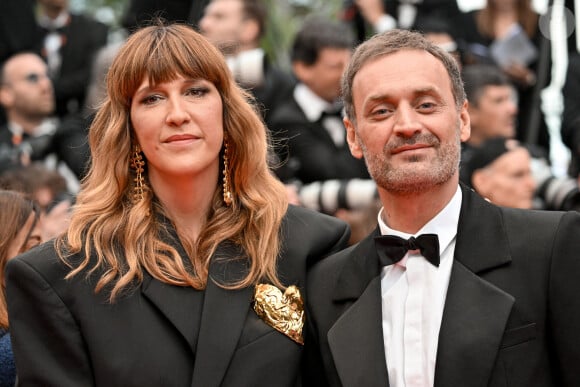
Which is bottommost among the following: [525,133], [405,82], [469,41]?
[525,133]

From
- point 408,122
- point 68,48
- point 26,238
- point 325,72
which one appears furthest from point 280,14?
point 408,122

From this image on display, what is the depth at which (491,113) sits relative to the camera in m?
7.84

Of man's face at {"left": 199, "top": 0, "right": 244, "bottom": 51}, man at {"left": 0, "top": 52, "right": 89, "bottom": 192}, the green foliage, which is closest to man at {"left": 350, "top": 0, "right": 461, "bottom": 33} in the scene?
man's face at {"left": 199, "top": 0, "right": 244, "bottom": 51}

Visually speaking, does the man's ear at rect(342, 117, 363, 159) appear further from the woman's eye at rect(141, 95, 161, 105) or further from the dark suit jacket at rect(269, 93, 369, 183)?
the dark suit jacket at rect(269, 93, 369, 183)

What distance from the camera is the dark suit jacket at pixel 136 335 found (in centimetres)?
386

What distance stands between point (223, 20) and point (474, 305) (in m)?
4.90

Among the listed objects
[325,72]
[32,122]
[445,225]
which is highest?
[445,225]

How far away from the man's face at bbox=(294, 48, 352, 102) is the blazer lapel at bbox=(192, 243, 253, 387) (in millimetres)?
3849

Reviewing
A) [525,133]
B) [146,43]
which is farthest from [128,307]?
[525,133]

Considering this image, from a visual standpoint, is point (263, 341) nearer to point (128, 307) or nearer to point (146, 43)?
point (128, 307)

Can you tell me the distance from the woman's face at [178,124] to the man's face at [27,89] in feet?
15.2

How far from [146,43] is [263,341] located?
1.27 metres

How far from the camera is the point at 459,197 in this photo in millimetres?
3826

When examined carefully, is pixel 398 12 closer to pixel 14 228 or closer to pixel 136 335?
pixel 14 228
